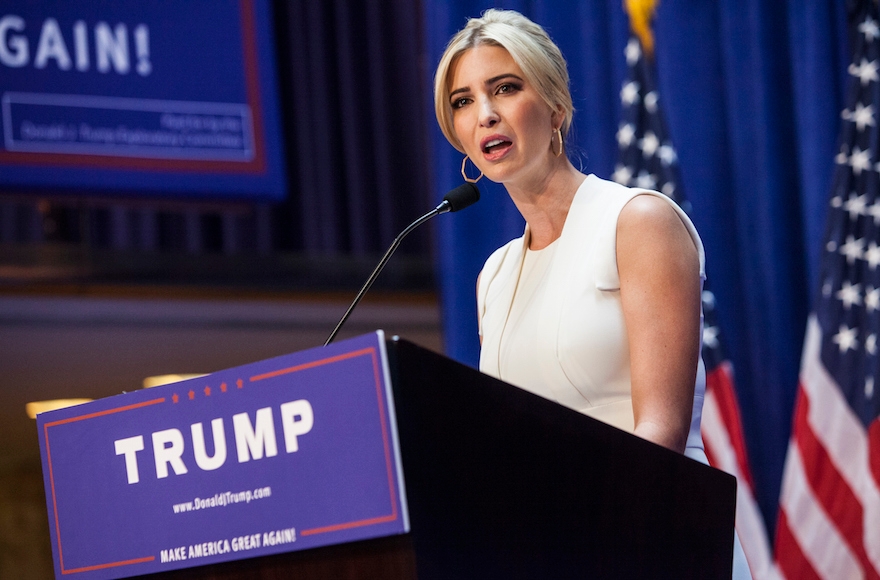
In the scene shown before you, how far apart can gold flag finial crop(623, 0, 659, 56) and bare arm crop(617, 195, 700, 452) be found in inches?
109

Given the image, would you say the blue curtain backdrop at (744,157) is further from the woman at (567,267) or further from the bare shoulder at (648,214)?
the bare shoulder at (648,214)

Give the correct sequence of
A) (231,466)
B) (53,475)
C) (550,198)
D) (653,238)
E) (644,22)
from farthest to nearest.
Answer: (644,22)
(550,198)
(653,238)
(53,475)
(231,466)

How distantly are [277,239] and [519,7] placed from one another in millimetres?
1730

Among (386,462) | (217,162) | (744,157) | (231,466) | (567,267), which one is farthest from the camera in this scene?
(744,157)

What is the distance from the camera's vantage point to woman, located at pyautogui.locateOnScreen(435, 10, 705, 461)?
1.27 meters

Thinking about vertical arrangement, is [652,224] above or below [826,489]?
above

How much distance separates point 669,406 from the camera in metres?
1.23

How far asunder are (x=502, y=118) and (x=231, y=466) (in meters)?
0.69

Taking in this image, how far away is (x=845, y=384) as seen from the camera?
3.40 m

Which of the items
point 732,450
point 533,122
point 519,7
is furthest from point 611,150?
Result: point 533,122

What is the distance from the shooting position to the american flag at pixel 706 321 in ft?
11.6

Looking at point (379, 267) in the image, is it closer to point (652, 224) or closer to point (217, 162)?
point (652, 224)

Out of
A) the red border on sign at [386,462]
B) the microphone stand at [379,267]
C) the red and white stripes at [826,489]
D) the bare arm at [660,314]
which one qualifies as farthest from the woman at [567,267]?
the red and white stripes at [826,489]

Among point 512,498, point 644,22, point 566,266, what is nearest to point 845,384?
point 644,22
